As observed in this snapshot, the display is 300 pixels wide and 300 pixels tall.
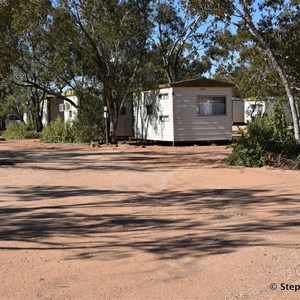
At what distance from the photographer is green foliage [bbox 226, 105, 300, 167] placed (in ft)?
44.5

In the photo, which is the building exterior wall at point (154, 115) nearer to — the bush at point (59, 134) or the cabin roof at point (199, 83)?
the cabin roof at point (199, 83)

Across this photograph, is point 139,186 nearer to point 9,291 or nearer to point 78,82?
point 9,291

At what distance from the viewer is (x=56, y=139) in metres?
25.9

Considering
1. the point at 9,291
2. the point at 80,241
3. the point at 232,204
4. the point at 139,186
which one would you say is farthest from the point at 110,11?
the point at 9,291

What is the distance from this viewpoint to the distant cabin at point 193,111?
21.0 m

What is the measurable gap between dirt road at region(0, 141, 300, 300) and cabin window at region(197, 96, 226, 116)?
9.56 meters

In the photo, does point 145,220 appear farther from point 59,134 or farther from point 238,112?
point 238,112

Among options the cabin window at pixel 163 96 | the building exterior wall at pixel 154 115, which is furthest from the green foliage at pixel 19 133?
the cabin window at pixel 163 96

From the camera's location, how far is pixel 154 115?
73.5 feet

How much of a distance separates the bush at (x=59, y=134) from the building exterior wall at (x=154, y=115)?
11.8ft

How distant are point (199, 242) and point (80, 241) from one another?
4.81 ft

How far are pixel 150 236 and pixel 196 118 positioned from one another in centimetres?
1534

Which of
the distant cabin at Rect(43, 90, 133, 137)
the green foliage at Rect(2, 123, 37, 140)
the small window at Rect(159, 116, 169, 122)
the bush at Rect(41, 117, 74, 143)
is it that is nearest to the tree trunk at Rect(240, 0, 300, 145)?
the small window at Rect(159, 116, 169, 122)

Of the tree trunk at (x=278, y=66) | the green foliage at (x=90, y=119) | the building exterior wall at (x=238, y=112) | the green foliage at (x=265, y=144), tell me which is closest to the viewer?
the green foliage at (x=265, y=144)
